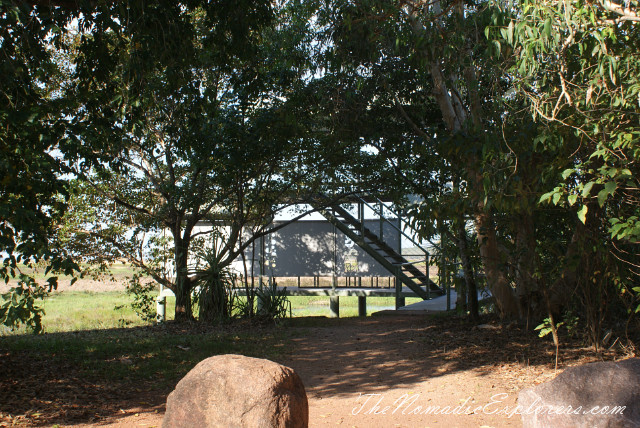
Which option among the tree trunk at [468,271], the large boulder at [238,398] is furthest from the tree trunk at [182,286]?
the large boulder at [238,398]

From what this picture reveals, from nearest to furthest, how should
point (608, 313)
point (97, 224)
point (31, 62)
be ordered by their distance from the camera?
point (31, 62) < point (608, 313) < point (97, 224)

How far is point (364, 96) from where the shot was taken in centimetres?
873

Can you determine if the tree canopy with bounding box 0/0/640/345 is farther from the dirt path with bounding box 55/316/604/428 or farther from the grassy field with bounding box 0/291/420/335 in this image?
the grassy field with bounding box 0/291/420/335

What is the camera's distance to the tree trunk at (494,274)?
7.20 metres

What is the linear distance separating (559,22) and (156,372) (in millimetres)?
5297

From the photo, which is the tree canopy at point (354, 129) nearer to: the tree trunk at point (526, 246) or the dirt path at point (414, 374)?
the tree trunk at point (526, 246)

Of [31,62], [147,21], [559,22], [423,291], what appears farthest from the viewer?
[423,291]

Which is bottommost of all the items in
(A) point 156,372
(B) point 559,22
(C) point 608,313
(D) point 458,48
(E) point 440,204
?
(A) point 156,372

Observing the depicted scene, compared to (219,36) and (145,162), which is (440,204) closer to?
(219,36)

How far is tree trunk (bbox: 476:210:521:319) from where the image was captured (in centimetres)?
720

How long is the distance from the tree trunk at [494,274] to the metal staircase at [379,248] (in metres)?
4.18

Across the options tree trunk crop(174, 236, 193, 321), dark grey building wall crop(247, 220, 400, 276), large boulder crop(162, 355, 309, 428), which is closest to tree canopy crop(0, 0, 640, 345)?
tree trunk crop(174, 236, 193, 321)

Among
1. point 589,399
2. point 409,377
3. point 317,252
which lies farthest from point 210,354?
point 317,252

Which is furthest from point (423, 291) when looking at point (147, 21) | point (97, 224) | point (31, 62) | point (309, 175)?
point (31, 62)
